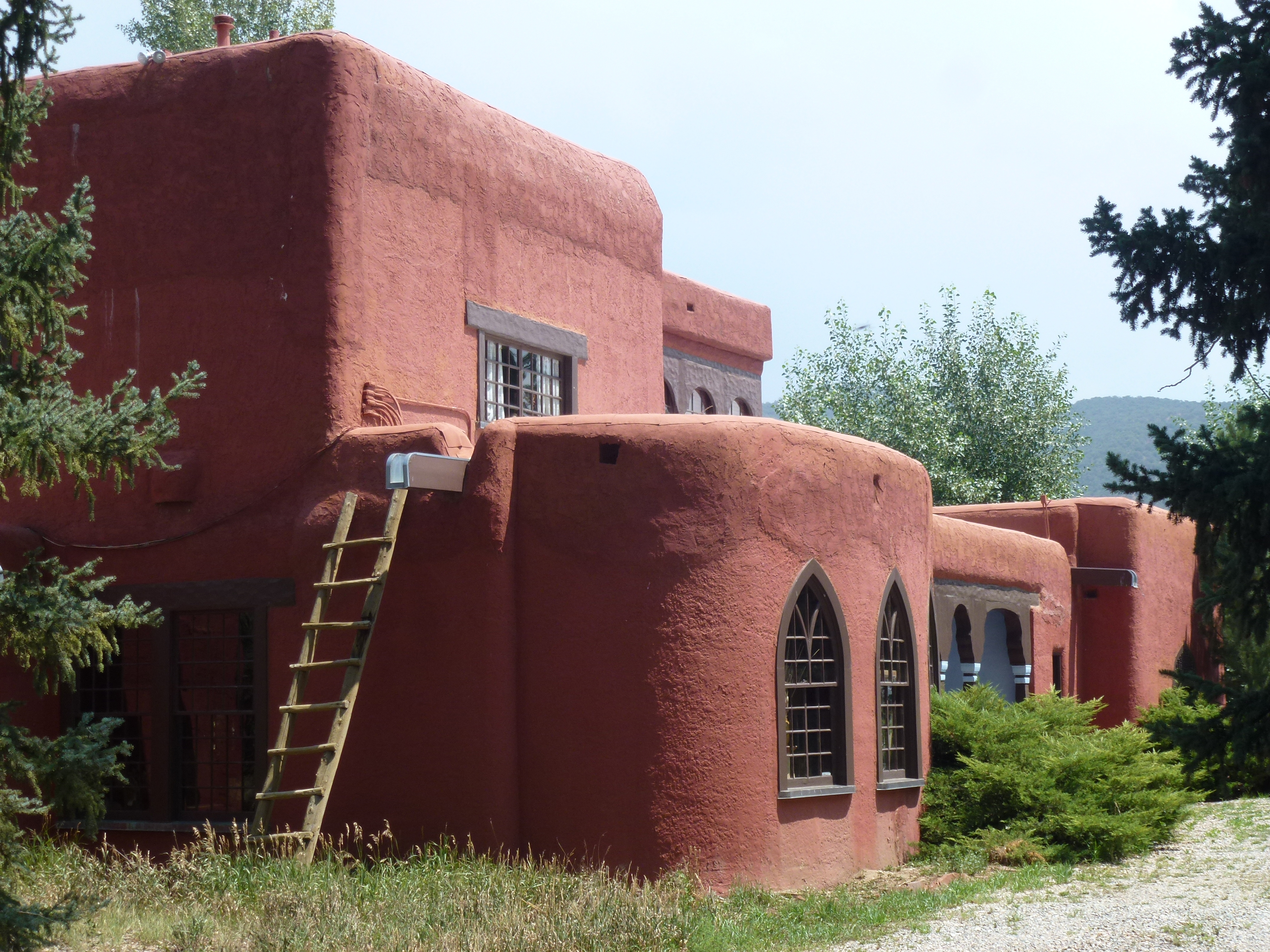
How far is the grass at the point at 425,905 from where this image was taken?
9.16 m

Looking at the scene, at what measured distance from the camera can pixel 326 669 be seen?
12.2 meters

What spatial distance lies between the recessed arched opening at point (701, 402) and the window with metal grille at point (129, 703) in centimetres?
946

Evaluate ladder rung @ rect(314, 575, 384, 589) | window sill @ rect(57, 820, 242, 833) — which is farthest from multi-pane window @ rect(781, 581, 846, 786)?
window sill @ rect(57, 820, 242, 833)

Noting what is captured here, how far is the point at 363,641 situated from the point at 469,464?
1.71 metres

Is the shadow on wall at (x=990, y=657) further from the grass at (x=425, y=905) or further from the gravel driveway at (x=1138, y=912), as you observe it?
the grass at (x=425, y=905)

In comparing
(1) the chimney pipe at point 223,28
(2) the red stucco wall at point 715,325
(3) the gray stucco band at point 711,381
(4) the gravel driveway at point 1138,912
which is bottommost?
(4) the gravel driveway at point 1138,912

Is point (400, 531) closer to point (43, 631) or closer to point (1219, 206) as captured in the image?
point (43, 631)

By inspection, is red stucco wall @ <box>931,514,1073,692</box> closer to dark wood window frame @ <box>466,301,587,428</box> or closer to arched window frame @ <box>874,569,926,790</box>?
arched window frame @ <box>874,569,926,790</box>

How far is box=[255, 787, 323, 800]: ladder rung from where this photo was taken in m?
10.9

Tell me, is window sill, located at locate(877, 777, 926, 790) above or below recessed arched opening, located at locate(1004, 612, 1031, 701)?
below

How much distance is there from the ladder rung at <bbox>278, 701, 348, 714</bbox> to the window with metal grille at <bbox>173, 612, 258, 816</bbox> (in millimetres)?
1375

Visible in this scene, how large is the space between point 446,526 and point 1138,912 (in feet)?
20.2

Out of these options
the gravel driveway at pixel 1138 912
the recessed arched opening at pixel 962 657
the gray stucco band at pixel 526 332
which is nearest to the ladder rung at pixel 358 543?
the gray stucco band at pixel 526 332

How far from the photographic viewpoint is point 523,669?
1198cm
